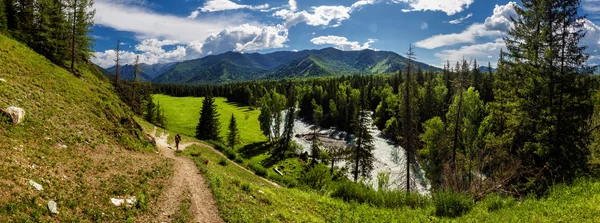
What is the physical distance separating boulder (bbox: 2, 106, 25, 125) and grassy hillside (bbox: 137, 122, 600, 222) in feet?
34.2

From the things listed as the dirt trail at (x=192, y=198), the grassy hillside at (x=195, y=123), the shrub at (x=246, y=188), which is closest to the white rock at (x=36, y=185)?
the dirt trail at (x=192, y=198)

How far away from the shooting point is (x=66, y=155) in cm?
1524

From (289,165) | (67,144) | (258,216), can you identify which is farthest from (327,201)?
(289,165)

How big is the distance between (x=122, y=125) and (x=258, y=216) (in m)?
17.6

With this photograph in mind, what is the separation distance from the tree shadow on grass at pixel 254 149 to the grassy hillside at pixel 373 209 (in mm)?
58263

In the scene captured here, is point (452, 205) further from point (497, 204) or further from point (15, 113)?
point (15, 113)

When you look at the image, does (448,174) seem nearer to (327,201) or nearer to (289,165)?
(327,201)

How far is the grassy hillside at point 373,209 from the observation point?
1282 centimetres

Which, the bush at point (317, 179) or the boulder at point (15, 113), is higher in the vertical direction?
the boulder at point (15, 113)

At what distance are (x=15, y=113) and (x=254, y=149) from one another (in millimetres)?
→ 67178

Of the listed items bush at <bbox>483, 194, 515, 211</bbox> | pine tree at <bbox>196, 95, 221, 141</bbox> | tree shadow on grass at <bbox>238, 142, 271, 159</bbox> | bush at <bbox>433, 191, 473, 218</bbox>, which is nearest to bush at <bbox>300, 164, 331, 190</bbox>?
bush at <bbox>433, 191, 473, 218</bbox>

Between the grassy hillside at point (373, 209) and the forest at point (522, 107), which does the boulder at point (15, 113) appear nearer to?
the grassy hillside at point (373, 209)

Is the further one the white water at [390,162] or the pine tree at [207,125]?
the pine tree at [207,125]

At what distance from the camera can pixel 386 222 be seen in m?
15.4
